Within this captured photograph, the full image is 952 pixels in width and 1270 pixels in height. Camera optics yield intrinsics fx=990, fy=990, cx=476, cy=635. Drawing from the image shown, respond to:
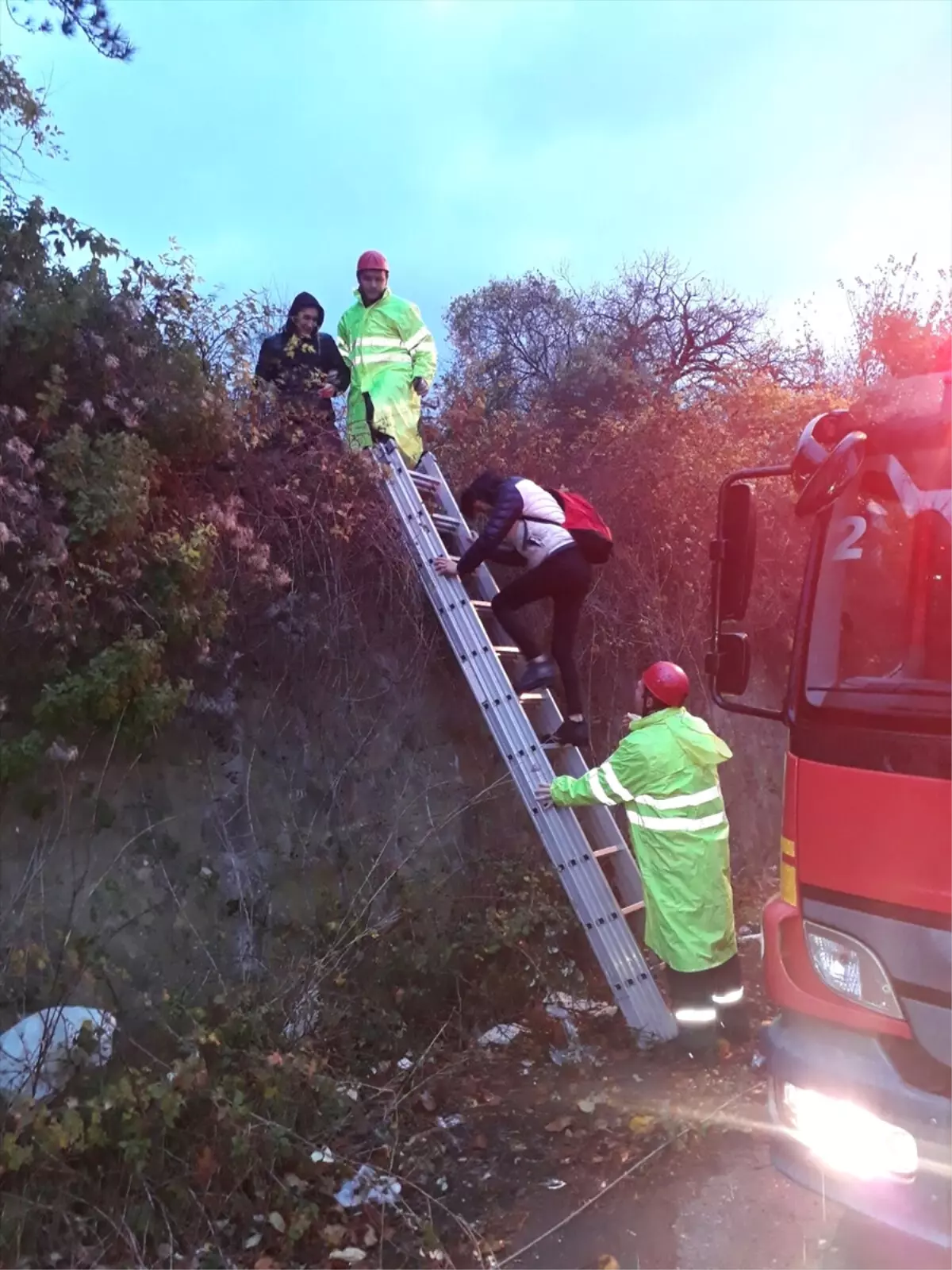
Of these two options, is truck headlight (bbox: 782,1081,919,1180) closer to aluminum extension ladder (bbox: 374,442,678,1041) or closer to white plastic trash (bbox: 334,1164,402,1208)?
white plastic trash (bbox: 334,1164,402,1208)

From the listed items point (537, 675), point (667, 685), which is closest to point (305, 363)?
point (537, 675)

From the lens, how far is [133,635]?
15.2 feet

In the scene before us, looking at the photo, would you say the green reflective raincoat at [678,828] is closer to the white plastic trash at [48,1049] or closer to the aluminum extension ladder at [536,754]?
the aluminum extension ladder at [536,754]

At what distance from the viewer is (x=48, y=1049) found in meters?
3.58

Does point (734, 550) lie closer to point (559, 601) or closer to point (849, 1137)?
point (849, 1137)

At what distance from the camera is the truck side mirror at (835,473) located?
3.34 m

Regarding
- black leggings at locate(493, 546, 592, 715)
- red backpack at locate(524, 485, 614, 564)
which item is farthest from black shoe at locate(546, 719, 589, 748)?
red backpack at locate(524, 485, 614, 564)

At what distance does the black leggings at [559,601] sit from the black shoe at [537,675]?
121mm

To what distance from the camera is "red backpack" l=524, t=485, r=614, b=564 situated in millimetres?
6070

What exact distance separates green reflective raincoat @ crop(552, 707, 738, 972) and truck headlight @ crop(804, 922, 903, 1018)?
1.78m

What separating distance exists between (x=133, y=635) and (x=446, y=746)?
243 centimetres

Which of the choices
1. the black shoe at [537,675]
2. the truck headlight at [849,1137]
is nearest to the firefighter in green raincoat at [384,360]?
the black shoe at [537,675]

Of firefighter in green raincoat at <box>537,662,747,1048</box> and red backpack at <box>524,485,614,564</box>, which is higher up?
red backpack at <box>524,485,614,564</box>

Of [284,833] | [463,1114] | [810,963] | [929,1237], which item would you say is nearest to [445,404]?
[284,833]
